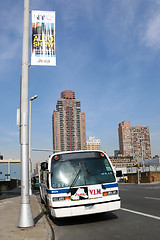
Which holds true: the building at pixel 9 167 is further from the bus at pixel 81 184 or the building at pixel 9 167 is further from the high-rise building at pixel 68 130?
the high-rise building at pixel 68 130

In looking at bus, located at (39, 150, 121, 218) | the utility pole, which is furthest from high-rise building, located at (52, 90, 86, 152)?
the utility pole

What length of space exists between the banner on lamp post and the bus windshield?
339cm

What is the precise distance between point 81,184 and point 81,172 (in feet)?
1.34

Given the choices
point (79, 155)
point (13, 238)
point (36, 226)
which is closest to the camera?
point (13, 238)

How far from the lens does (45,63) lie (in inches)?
Result: 344

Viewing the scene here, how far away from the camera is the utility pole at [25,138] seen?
290 inches

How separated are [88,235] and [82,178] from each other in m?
1.91

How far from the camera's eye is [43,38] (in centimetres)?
892

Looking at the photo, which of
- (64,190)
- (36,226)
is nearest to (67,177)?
(64,190)

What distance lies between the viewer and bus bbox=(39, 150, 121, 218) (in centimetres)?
746

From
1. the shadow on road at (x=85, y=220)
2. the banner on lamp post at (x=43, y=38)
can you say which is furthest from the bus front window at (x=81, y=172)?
the banner on lamp post at (x=43, y=38)

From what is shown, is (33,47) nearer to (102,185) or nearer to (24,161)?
(24,161)

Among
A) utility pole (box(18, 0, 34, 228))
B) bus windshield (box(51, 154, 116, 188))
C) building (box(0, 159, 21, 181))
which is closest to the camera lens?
utility pole (box(18, 0, 34, 228))

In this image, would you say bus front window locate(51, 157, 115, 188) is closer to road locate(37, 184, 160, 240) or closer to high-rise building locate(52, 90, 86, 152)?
road locate(37, 184, 160, 240)
